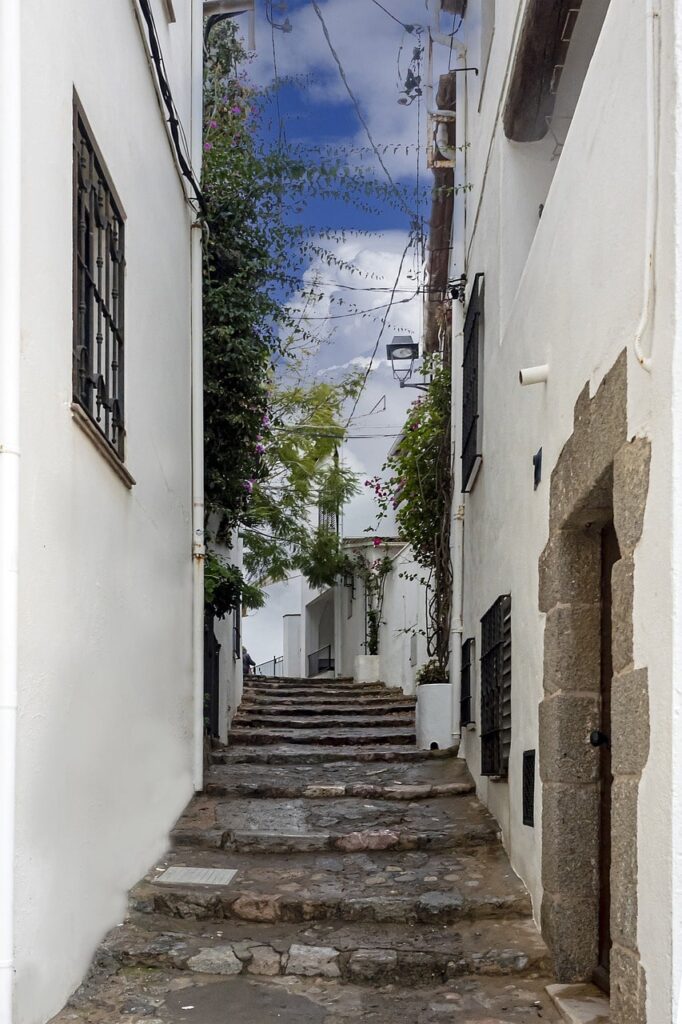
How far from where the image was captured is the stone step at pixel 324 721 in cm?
1112

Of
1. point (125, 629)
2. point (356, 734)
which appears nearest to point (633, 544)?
point (125, 629)

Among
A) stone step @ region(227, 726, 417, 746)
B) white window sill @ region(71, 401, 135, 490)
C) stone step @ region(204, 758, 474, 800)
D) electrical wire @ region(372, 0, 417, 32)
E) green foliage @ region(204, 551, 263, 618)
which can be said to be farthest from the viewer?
stone step @ region(227, 726, 417, 746)

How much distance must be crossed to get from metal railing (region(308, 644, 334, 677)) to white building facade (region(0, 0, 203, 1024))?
61.3ft

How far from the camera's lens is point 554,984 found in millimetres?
4492

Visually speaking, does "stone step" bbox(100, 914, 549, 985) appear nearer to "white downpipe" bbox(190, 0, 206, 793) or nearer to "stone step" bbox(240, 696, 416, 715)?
"white downpipe" bbox(190, 0, 206, 793)

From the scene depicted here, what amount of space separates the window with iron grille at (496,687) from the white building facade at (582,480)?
0.07ft

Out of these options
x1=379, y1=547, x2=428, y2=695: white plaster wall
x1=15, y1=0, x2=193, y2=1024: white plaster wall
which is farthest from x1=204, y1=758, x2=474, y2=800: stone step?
x1=379, y1=547, x2=428, y2=695: white plaster wall

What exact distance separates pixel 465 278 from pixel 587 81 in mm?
4963

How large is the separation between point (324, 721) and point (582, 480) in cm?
763

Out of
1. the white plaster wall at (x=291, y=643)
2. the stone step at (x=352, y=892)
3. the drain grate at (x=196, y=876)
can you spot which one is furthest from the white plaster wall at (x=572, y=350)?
the white plaster wall at (x=291, y=643)

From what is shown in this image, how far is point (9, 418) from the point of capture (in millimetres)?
3383

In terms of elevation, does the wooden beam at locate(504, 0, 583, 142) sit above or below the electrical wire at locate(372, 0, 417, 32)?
below

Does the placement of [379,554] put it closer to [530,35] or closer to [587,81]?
[530,35]

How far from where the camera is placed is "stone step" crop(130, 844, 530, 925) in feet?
17.5
